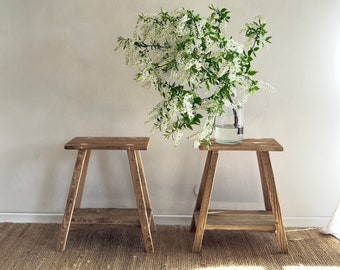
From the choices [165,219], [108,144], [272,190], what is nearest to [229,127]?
[272,190]

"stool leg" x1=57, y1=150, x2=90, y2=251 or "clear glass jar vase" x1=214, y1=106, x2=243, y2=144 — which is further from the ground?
"clear glass jar vase" x1=214, y1=106, x2=243, y2=144

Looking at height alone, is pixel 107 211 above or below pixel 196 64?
below

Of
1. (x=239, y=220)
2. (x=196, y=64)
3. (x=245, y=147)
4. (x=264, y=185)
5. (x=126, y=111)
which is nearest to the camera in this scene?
(x=196, y=64)

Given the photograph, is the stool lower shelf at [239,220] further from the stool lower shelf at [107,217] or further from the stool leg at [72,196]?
the stool leg at [72,196]

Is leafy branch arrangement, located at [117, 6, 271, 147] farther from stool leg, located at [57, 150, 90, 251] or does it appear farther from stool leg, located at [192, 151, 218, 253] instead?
stool leg, located at [57, 150, 90, 251]

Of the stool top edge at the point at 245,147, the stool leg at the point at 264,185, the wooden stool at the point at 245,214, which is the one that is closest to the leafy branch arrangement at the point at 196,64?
the stool top edge at the point at 245,147

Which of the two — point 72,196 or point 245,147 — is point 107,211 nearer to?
point 72,196

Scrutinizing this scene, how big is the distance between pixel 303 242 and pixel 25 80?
1998 mm

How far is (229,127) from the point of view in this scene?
2.43 meters

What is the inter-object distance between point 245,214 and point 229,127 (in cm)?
56

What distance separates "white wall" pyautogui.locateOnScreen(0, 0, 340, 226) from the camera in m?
2.66

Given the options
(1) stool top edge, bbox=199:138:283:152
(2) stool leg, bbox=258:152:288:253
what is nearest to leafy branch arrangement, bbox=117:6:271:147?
(1) stool top edge, bbox=199:138:283:152

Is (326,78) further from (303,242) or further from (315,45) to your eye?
(303,242)

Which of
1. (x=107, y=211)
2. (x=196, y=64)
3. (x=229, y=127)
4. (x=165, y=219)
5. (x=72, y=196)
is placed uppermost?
(x=196, y=64)
